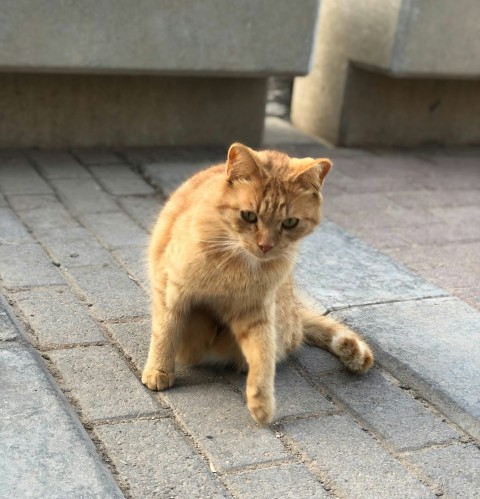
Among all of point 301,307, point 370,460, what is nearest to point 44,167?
point 301,307

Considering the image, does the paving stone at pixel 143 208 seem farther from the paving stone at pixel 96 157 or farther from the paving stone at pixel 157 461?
the paving stone at pixel 157 461

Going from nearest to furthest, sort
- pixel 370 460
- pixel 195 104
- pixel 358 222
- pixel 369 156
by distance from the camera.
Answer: pixel 370 460, pixel 358 222, pixel 195 104, pixel 369 156

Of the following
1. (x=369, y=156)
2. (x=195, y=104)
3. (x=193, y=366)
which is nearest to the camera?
(x=193, y=366)

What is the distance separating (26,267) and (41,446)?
1.48 metres

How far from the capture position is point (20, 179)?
16.1ft

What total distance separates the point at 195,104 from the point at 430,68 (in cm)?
175

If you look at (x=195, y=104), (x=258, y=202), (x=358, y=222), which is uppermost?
(x=258, y=202)

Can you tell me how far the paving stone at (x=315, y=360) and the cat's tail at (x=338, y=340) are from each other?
0.03 metres

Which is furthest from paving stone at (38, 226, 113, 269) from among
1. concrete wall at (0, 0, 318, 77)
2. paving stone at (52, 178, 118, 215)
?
concrete wall at (0, 0, 318, 77)

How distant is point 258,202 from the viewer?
8.95ft

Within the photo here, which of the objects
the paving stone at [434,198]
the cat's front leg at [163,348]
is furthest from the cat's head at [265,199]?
the paving stone at [434,198]

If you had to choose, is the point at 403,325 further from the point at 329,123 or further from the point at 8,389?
the point at 329,123

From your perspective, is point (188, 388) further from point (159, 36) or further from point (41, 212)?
point (159, 36)

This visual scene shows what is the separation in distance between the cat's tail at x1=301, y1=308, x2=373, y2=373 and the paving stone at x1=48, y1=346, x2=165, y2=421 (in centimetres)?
80
